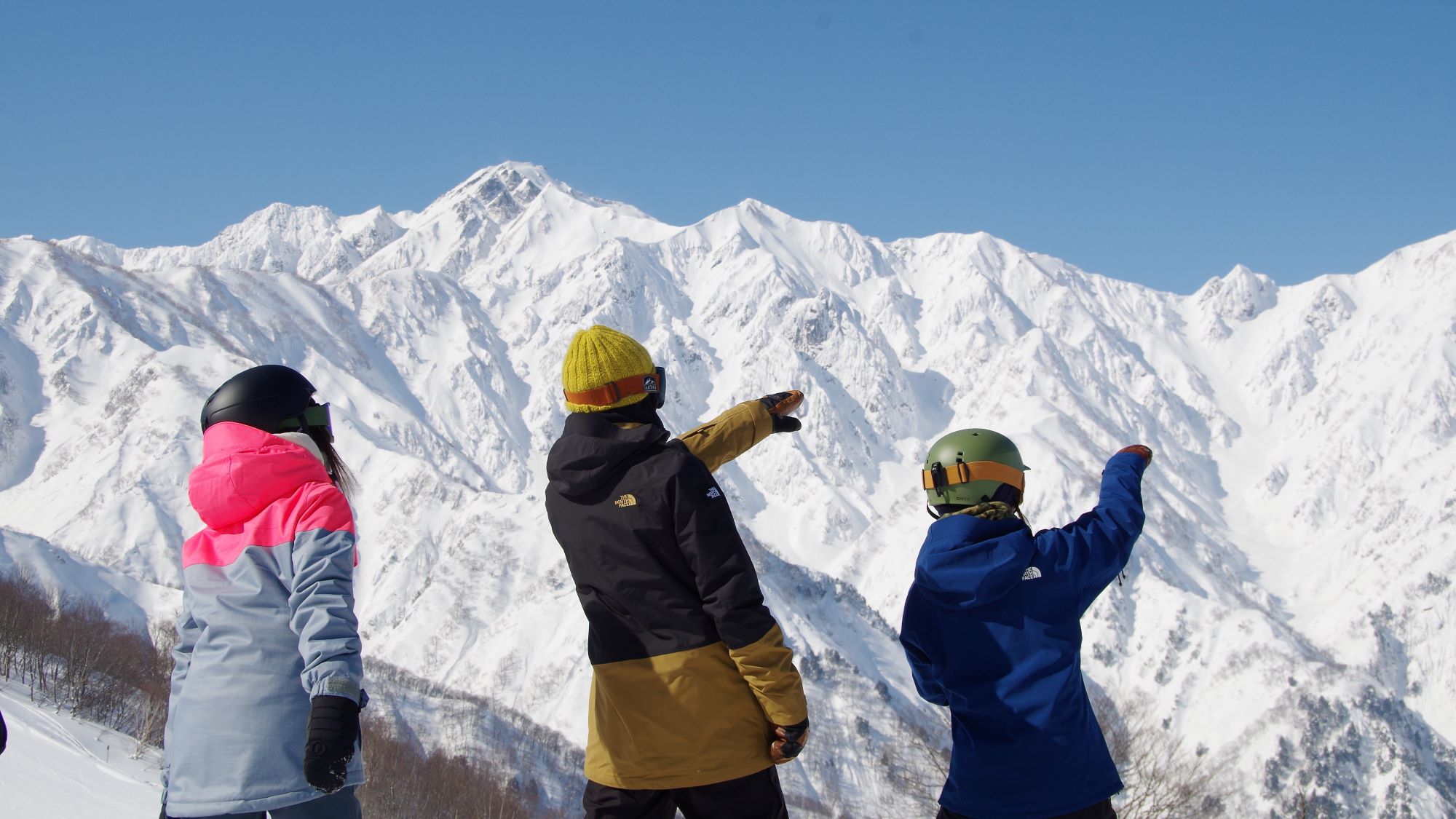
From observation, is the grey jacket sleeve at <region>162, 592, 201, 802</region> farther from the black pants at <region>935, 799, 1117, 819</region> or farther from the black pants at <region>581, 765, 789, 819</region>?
the black pants at <region>935, 799, 1117, 819</region>

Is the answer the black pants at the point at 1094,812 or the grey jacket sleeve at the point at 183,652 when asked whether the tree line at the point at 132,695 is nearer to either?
the grey jacket sleeve at the point at 183,652

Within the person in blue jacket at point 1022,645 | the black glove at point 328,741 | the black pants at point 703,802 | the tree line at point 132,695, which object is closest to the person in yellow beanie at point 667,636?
the black pants at point 703,802

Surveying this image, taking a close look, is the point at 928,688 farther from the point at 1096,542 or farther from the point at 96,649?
the point at 96,649

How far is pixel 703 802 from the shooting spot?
16.3 ft

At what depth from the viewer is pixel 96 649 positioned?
1668 inches

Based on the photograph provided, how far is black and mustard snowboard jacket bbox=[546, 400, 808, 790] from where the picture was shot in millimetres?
4766

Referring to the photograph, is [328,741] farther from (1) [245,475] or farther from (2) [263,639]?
(1) [245,475]

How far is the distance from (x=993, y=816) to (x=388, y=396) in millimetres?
198496

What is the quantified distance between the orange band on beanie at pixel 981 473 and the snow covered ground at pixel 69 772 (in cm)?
648

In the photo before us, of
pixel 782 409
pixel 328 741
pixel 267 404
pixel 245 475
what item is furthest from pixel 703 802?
pixel 267 404

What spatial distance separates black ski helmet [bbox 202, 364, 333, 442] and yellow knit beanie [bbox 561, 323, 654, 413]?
1319mm

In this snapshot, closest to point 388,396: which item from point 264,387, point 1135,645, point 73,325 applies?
point 73,325

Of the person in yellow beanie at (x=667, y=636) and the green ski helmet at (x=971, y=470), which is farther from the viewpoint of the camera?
the green ski helmet at (x=971, y=470)

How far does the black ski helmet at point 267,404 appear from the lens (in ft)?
16.6
